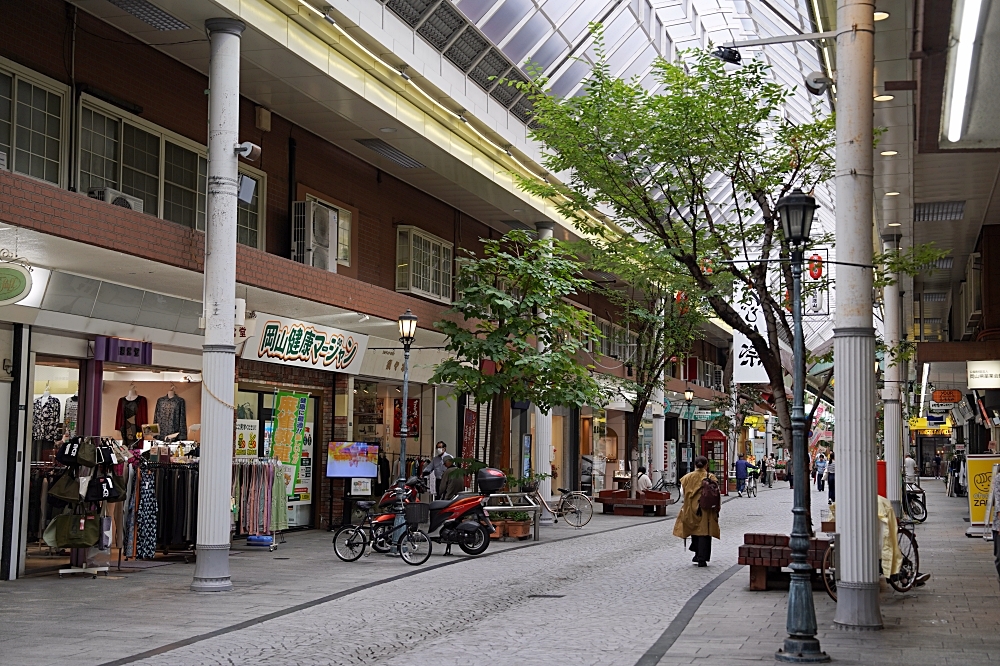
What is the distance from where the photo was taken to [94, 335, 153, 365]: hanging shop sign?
15.5 meters

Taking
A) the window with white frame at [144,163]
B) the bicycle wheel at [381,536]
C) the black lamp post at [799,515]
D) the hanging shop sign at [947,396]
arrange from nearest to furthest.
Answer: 1. the black lamp post at [799,515]
2. the window with white frame at [144,163]
3. the bicycle wheel at [381,536]
4. the hanging shop sign at [947,396]

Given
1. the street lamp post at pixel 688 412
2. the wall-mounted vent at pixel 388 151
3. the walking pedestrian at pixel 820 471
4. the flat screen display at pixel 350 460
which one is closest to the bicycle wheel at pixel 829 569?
the flat screen display at pixel 350 460

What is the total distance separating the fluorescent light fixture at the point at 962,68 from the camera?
341 inches

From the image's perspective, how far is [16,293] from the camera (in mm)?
12844

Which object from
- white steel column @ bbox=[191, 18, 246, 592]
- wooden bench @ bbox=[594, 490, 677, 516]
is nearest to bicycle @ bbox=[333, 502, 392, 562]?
white steel column @ bbox=[191, 18, 246, 592]

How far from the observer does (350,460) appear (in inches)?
842

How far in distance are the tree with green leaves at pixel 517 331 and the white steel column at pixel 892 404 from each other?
6.16 metres

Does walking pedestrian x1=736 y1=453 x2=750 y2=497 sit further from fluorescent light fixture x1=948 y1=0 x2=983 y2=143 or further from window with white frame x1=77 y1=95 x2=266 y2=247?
fluorescent light fixture x1=948 y1=0 x2=983 y2=143

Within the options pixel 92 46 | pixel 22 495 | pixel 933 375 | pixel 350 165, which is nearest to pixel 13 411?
pixel 22 495

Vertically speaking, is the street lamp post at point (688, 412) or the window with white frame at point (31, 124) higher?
the window with white frame at point (31, 124)

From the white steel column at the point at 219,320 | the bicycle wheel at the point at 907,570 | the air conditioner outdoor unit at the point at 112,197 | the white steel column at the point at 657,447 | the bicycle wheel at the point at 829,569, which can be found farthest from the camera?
the white steel column at the point at 657,447

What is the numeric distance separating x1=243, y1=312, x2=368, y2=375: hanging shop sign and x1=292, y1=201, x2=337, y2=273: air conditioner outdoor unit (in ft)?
3.89

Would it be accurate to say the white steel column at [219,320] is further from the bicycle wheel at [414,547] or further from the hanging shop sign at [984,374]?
the hanging shop sign at [984,374]

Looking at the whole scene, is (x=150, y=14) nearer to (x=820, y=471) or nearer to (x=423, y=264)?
(x=423, y=264)
